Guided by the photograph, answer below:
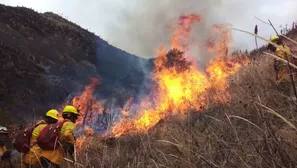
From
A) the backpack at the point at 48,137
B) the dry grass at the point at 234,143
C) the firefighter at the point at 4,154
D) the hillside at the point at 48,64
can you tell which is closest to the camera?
the dry grass at the point at 234,143

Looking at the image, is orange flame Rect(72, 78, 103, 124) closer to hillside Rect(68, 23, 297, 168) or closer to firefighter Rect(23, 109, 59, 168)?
hillside Rect(68, 23, 297, 168)

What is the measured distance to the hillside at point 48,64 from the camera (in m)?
22.9

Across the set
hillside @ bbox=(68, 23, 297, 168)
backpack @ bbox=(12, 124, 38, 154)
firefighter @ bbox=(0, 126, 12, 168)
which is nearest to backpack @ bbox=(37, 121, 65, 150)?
backpack @ bbox=(12, 124, 38, 154)

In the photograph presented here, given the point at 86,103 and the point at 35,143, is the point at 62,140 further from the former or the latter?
the point at 86,103

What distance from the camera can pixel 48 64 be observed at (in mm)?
29641

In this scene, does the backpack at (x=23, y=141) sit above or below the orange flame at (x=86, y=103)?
below

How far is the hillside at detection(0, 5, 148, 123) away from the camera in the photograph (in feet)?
75.1

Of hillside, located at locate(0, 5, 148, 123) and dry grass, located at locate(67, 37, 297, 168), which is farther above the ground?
hillside, located at locate(0, 5, 148, 123)

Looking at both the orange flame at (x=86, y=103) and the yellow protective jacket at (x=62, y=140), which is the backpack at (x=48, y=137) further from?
the orange flame at (x=86, y=103)

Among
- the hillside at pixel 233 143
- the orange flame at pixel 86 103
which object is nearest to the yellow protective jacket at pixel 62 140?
the hillside at pixel 233 143

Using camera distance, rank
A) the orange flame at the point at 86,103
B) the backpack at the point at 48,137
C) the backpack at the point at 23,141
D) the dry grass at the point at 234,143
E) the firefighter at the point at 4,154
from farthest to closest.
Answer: the orange flame at the point at 86,103 → the firefighter at the point at 4,154 → the backpack at the point at 23,141 → the backpack at the point at 48,137 → the dry grass at the point at 234,143

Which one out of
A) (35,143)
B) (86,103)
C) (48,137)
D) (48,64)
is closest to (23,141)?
(35,143)

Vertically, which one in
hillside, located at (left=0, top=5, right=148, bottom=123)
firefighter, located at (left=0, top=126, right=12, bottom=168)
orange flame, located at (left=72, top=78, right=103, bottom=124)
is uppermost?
hillside, located at (left=0, top=5, right=148, bottom=123)

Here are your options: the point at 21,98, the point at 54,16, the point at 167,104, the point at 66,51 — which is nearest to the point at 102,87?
the point at 66,51
